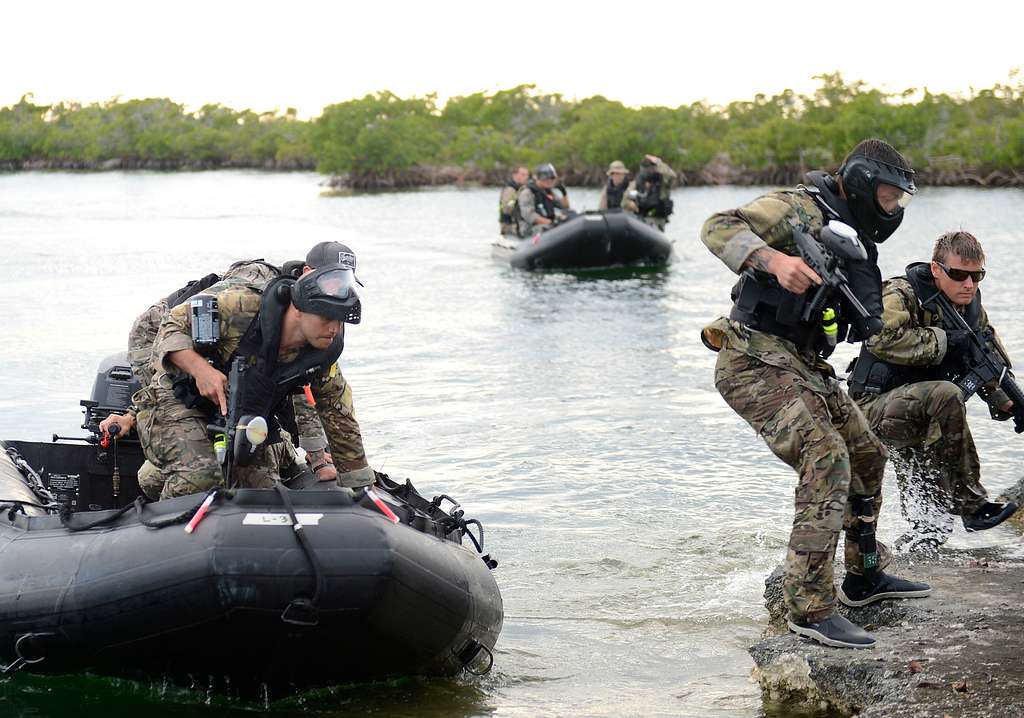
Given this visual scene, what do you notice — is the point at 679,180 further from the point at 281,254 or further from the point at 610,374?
the point at 610,374

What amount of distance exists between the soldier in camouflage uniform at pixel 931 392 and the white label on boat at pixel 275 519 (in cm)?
292

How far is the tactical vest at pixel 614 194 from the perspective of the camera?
2352 centimetres

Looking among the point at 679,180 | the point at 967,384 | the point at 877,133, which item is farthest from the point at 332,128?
the point at 967,384

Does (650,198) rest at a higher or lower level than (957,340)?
higher

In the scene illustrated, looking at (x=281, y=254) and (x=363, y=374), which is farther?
(x=281, y=254)

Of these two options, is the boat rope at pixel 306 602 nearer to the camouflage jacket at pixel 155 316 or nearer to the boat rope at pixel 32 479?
the camouflage jacket at pixel 155 316

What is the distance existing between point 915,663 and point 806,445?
874 millimetres

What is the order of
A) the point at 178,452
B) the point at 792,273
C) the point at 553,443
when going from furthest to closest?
the point at 553,443 → the point at 178,452 → the point at 792,273

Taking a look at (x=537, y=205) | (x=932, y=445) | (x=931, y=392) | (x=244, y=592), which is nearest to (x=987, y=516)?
(x=932, y=445)

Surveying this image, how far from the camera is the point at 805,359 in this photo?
5.32m

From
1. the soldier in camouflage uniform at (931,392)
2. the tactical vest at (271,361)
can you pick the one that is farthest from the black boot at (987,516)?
the tactical vest at (271,361)

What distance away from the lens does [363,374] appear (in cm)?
1343

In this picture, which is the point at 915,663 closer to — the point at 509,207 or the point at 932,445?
the point at 932,445

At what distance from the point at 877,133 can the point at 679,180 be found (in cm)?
917
